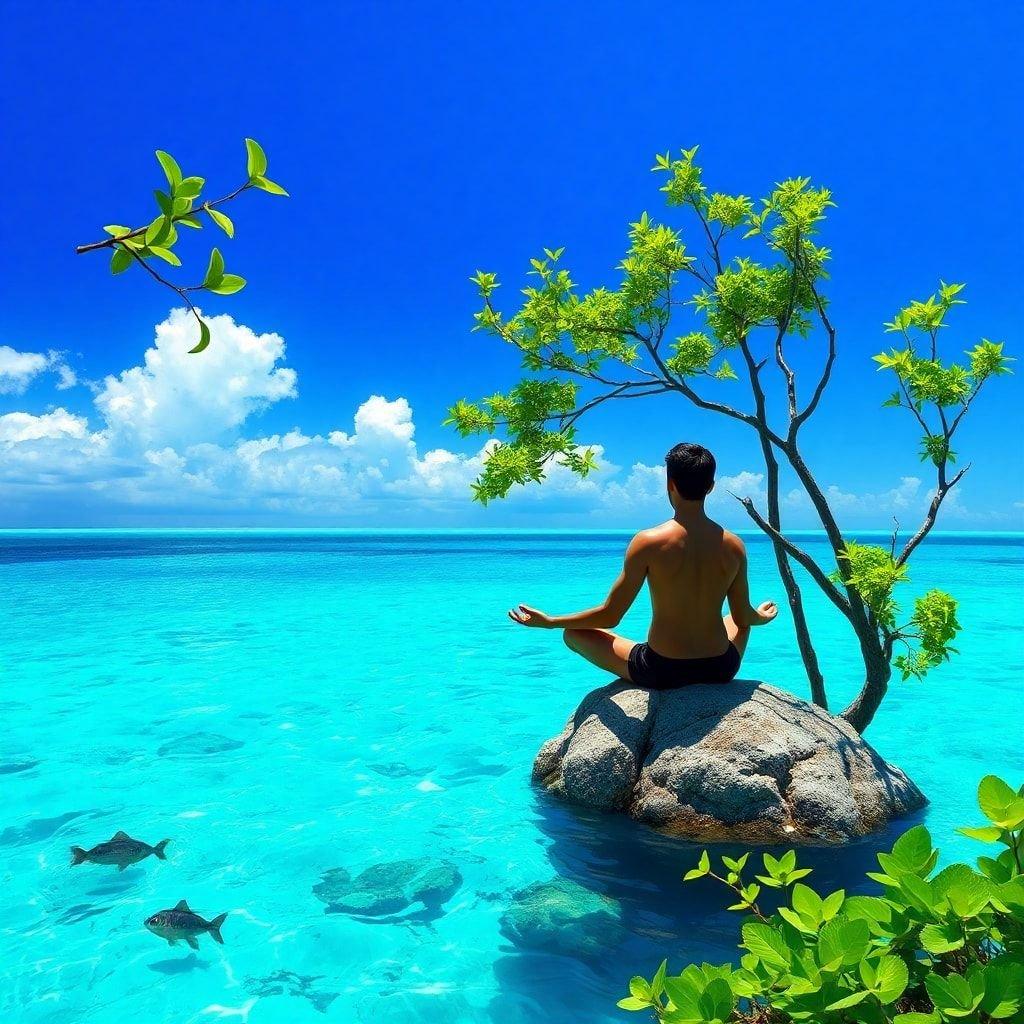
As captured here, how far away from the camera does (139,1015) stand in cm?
401

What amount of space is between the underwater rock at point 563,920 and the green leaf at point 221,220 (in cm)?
444

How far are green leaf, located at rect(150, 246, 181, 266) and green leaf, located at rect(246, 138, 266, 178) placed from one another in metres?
0.18

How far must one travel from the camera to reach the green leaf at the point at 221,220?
1.19 meters

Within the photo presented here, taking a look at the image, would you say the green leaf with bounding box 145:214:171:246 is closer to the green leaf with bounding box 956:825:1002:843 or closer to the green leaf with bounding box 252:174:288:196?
the green leaf with bounding box 252:174:288:196

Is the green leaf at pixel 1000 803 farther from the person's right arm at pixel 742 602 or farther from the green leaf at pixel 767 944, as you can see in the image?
the person's right arm at pixel 742 602

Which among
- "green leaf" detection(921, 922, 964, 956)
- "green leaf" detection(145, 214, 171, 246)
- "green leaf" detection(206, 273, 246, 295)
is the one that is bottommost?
"green leaf" detection(921, 922, 964, 956)

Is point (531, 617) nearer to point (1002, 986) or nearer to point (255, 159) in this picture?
point (1002, 986)

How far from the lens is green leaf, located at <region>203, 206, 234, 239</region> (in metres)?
1.19

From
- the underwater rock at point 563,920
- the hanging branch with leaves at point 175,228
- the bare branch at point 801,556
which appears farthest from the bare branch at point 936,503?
the hanging branch with leaves at point 175,228

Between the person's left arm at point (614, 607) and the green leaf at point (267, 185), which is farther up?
the green leaf at point (267, 185)

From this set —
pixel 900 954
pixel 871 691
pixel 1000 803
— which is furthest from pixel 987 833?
pixel 871 691

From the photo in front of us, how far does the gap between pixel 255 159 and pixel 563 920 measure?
478 centimetres

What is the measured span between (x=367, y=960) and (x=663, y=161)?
272 inches

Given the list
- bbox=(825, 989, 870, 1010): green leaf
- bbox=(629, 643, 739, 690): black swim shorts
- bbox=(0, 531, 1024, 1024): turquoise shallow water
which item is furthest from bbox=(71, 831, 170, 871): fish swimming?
bbox=(825, 989, 870, 1010): green leaf
